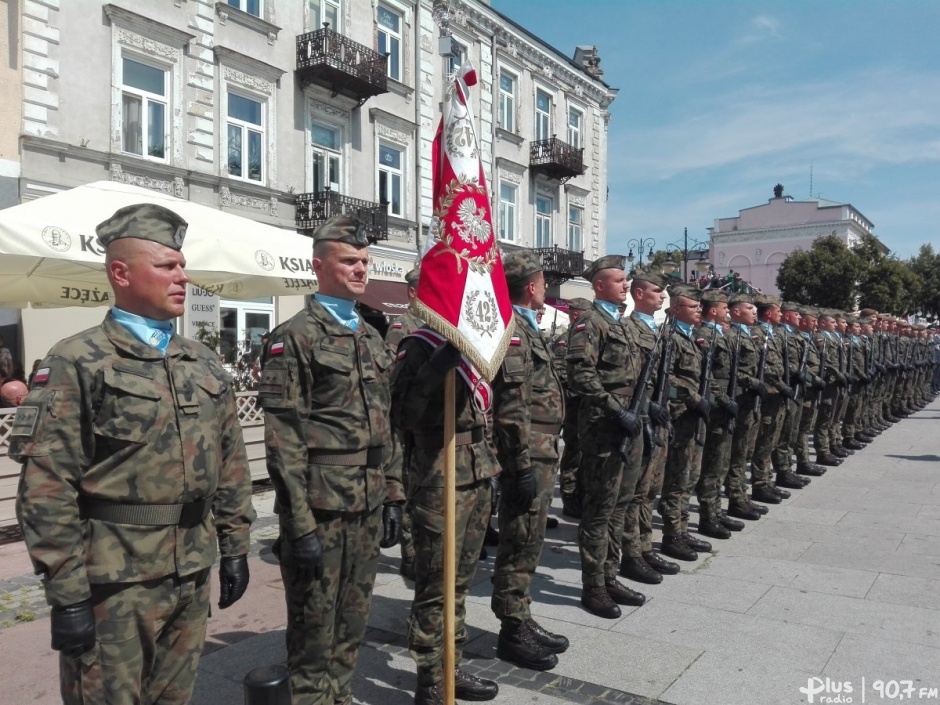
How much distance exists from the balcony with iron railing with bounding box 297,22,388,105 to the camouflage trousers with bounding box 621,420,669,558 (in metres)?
13.5

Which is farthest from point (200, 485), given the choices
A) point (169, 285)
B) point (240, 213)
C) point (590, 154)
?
point (590, 154)

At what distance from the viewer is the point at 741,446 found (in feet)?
25.1

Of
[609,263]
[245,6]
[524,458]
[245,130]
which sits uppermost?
[245,6]

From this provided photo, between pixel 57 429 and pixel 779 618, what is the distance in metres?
4.31

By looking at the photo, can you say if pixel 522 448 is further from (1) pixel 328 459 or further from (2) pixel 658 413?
(2) pixel 658 413

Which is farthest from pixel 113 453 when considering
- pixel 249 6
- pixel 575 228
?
pixel 575 228

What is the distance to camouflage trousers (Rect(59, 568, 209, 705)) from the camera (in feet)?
7.70

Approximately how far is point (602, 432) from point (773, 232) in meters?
58.3

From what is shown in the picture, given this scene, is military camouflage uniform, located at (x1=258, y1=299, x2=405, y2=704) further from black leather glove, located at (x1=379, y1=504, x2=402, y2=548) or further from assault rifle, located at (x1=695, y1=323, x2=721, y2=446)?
assault rifle, located at (x1=695, y1=323, x2=721, y2=446)

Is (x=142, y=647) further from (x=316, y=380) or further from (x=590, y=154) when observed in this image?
(x=590, y=154)

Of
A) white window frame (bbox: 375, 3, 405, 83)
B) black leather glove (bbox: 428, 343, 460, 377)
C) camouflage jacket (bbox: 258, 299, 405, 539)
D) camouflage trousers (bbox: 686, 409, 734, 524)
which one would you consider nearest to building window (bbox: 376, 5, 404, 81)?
white window frame (bbox: 375, 3, 405, 83)

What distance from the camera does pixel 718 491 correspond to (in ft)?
23.2

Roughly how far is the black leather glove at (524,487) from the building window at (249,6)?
47.1 feet

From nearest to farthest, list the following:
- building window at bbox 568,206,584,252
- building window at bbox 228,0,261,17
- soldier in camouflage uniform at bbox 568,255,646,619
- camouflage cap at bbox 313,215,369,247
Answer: camouflage cap at bbox 313,215,369,247 → soldier in camouflage uniform at bbox 568,255,646,619 → building window at bbox 228,0,261,17 → building window at bbox 568,206,584,252
